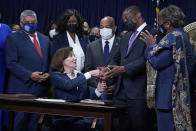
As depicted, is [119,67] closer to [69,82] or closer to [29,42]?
[69,82]

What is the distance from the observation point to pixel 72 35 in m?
5.02

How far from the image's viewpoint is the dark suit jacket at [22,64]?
449 cm

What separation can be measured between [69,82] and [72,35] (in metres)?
1.12

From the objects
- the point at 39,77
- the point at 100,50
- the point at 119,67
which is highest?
the point at 100,50

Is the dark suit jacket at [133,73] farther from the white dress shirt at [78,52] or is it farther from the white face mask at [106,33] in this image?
the white dress shirt at [78,52]

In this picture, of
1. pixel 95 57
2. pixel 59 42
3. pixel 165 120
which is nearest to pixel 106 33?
pixel 95 57

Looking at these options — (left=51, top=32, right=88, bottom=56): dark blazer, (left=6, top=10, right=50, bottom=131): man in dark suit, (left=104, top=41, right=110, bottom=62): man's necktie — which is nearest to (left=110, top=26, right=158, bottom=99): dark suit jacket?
(left=104, top=41, right=110, bottom=62): man's necktie

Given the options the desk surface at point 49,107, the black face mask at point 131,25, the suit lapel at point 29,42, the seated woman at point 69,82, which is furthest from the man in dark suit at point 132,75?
the suit lapel at point 29,42

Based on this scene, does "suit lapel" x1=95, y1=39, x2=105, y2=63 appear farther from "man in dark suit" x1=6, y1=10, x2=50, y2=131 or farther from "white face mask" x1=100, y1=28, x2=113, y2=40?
"man in dark suit" x1=6, y1=10, x2=50, y2=131

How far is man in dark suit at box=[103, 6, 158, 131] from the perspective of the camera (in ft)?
13.7

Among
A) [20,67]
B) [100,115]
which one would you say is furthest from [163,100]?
[20,67]

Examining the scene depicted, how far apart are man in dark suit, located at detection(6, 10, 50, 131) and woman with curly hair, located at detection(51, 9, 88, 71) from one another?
26 cm

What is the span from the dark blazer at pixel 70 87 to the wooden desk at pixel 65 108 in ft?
1.55

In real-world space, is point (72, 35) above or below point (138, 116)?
above
